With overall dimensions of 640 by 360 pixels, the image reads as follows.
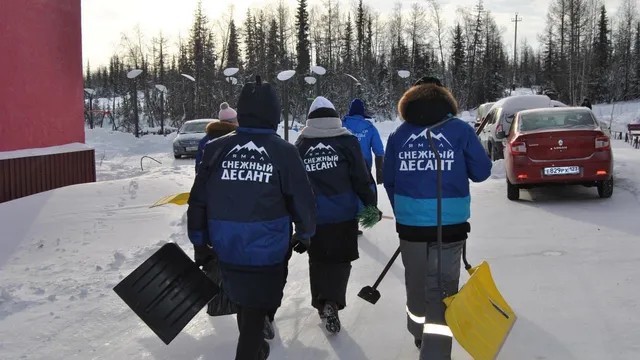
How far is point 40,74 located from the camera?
32.5 ft

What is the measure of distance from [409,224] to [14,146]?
26.6 ft

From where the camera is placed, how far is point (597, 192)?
988 cm

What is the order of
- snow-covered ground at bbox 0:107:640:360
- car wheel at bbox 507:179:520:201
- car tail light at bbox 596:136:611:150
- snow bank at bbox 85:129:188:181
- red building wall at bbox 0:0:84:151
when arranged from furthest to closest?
snow bank at bbox 85:129:188:181
car wheel at bbox 507:179:520:201
red building wall at bbox 0:0:84:151
car tail light at bbox 596:136:611:150
snow-covered ground at bbox 0:107:640:360

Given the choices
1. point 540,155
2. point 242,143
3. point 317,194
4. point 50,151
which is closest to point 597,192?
point 540,155

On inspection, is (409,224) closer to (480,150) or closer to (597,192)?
(480,150)

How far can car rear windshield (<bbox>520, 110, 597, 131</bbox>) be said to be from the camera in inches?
373

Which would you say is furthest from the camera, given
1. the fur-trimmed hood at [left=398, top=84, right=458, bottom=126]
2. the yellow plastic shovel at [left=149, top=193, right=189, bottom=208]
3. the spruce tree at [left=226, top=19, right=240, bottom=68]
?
the spruce tree at [left=226, top=19, right=240, bottom=68]

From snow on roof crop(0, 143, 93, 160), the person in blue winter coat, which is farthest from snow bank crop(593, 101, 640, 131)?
the person in blue winter coat

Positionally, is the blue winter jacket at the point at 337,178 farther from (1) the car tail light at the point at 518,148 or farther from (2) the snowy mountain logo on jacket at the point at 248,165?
(1) the car tail light at the point at 518,148

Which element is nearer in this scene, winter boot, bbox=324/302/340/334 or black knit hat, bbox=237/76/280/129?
black knit hat, bbox=237/76/280/129

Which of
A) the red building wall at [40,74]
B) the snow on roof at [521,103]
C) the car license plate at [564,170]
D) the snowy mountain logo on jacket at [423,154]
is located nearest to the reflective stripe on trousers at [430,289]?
the snowy mountain logo on jacket at [423,154]

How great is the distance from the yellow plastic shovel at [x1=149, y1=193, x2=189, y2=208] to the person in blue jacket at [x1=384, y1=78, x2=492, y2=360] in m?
4.27

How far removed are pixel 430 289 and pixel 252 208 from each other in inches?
45.5

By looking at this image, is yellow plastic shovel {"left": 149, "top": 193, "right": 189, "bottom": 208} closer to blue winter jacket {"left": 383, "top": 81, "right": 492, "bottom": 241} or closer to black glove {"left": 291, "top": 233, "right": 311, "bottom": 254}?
black glove {"left": 291, "top": 233, "right": 311, "bottom": 254}
